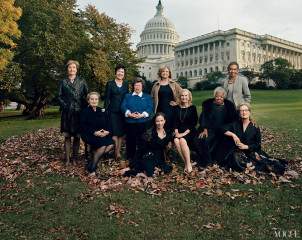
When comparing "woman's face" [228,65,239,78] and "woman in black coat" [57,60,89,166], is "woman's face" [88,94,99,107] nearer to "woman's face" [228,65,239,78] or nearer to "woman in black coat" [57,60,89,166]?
"woman in black coat" [57,60,89,166]

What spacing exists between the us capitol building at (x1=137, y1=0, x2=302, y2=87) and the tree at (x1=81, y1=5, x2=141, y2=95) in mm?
50737

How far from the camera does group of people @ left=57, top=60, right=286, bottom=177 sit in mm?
6723

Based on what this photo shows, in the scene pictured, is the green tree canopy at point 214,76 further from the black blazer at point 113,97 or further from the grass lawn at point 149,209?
the grass lawn at point 149,209

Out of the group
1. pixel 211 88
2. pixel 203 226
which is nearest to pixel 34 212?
pixel 203 226

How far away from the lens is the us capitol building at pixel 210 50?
269 ft

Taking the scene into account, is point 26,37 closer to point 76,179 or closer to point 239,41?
point 76,179

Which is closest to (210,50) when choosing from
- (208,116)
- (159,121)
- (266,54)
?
(266,54)

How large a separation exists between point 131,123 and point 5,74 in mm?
16349

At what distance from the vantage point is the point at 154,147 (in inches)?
276

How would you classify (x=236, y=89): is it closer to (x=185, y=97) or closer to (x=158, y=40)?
(x=185, y=97)

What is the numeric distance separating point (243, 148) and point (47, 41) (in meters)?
19.3

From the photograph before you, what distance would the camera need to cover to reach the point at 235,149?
6926 mm

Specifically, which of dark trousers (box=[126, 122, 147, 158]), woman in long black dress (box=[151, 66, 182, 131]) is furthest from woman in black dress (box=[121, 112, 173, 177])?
woman in long black dress (box=[151, 66, 182, 131])

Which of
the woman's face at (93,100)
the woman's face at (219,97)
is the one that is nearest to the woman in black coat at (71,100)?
the woman's face at (93,100)
